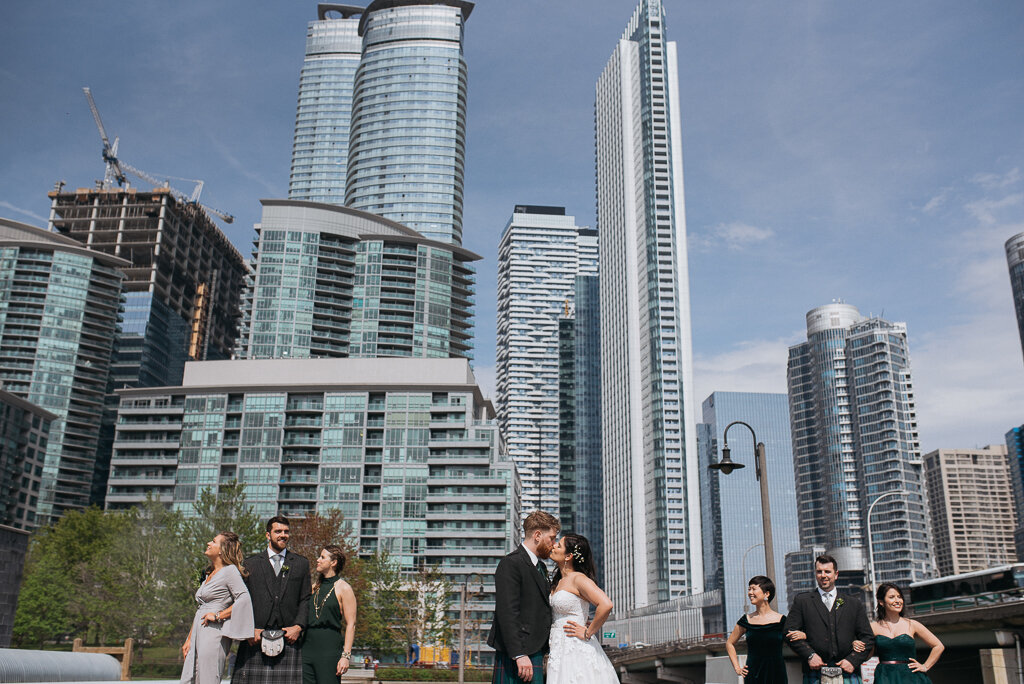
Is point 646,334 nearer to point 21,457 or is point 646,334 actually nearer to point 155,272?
point 155,272

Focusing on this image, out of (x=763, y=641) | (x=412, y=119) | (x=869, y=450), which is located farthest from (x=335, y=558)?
(x=869, y=450)

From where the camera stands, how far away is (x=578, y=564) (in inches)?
312

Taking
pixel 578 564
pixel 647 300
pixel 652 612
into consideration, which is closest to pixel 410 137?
pixel 647 300

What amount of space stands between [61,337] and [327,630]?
152418 millimetres

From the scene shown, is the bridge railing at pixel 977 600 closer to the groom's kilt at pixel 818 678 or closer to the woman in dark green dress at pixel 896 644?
the woman in dark green dress at pixel 896 644

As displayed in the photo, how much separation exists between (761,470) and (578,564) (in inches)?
526

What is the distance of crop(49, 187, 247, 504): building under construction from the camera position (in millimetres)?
154750

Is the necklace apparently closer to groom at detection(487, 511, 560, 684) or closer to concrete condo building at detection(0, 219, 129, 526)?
groom at detection(487, 511, 560, 684)

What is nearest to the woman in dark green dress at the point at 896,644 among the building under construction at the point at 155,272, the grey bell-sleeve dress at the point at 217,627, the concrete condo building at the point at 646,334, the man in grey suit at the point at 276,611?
the man in grey suit at the point at 276,611

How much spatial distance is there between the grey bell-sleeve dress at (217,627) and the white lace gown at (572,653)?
3340 mm

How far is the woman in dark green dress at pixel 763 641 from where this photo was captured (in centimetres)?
977

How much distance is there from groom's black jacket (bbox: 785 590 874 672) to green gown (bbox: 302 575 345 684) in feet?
16.1

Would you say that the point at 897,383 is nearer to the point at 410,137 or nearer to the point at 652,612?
the point at 652,612

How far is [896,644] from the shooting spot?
9.72 metres
